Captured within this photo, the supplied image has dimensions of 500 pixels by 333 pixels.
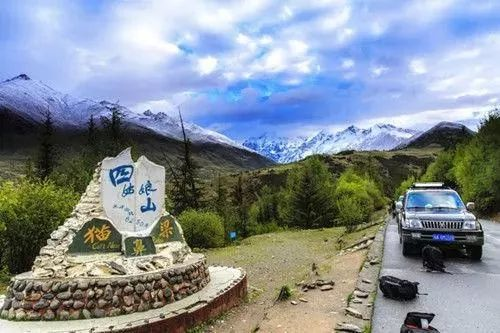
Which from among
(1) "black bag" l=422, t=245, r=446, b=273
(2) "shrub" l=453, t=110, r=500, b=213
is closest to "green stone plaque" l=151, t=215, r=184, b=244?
(1) "black bag" l=422, t=245, r=446, b=273

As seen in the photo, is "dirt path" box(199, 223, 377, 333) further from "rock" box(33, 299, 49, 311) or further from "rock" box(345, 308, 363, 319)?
"rock" box(33, 299, 49, 311)

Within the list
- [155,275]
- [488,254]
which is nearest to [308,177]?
[488,254]

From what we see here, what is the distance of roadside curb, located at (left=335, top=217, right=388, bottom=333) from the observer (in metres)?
8.16

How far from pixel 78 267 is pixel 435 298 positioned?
8.20 meters

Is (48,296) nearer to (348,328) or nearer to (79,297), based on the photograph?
(79,297)

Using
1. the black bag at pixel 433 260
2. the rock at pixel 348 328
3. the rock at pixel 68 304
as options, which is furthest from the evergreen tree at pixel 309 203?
the rock at pixel 348 328

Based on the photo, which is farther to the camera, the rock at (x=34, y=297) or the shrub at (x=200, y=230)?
the shrub at (x=200, y=230)

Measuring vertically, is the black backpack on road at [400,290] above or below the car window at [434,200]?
below

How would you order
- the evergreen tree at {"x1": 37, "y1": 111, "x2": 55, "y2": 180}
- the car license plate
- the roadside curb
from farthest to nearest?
1. the evergreen tree at {"x1": 37, "y1": 111, "x2": 55, "y2": 180}
2. the car license plate
3. the roadside curb

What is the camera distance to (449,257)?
582 inches

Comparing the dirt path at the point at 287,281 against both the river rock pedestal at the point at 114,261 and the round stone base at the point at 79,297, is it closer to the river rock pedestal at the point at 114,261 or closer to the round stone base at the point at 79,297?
the river rock pedestal at the point at 114,261

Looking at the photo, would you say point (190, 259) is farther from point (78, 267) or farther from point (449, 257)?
point (449, 257)

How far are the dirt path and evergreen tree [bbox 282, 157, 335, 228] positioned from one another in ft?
38.2

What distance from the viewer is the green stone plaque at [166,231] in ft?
49.4
